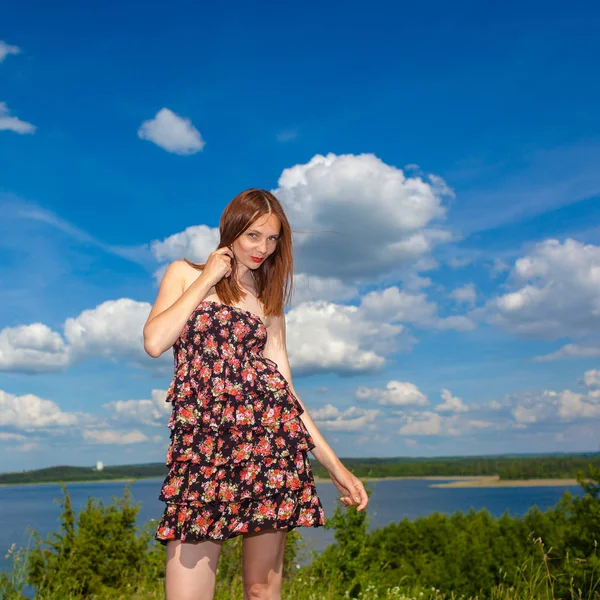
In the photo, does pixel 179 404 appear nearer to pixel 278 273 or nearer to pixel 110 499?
pixel 278 273

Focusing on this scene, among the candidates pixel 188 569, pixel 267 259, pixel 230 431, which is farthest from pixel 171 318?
pixel 188 569

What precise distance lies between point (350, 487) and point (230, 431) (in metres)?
0.69

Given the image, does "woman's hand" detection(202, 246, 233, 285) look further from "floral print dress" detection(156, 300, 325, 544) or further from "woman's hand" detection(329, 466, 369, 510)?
"woman's hand" detection(329, 466, 369, 510)

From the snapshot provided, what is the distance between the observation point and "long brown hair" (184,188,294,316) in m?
3.10

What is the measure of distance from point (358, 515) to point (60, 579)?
375 cm

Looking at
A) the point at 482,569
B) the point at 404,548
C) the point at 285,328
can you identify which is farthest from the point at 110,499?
the point at 404,548

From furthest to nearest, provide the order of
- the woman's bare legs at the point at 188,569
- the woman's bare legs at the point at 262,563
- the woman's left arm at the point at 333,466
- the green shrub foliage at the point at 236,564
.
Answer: the green shrub foliage at the point at 236,564 < the woman's left arm at the point at 333,466 < the woman's bare legs at the point at 262,563 < the woman's bare legs at the point at 188,569

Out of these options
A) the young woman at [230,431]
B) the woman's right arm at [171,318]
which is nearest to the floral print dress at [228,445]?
the young woman at [230,431]

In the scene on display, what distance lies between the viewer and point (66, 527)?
8516 millimetres

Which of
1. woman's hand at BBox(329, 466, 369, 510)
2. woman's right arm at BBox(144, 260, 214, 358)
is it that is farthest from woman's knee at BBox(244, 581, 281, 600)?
woman's right arm at BBox(144, 260, 214, 358)

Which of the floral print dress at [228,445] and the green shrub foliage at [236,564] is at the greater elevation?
Result: the floral print dress at [228,445]

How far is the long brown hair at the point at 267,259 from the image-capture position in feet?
10.2

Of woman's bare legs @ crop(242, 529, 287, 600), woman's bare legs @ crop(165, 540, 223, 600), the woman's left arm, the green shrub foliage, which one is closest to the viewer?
woman's bare legs @ crop(165, 540, 223, 600)

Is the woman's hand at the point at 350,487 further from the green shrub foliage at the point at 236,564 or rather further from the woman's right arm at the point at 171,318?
the green shrub foliage at the point at 236,564
